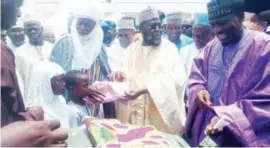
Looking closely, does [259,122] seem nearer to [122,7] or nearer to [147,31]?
[147,31]

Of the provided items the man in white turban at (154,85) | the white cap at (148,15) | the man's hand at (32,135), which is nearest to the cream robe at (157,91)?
the man in white turban at (154,85)

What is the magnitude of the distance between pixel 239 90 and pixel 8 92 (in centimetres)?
158

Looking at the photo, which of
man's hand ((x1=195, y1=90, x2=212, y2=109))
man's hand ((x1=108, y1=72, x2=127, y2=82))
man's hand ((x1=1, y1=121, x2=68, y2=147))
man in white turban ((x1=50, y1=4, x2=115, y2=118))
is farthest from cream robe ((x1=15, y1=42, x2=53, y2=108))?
man's hand ((x1=1, y1=121, x2=68, y2=147))

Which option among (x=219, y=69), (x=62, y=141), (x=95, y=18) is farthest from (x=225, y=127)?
(x=95, y=18)

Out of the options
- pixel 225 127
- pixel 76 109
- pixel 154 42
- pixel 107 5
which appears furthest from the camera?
pixel 107 5

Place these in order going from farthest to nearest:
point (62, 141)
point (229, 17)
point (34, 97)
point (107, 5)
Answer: point (107, 5), point (34, 97), point (229, 17), point (62, 141)

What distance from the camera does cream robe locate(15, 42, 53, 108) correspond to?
153 inches

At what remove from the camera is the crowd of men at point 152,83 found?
1.76 meters

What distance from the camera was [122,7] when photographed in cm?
1052

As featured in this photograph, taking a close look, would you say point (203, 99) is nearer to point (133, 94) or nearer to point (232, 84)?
point (232, 84)

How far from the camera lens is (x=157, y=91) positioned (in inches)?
151

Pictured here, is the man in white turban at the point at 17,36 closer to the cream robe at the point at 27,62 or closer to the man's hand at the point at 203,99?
the cream robe at the point at 27,62

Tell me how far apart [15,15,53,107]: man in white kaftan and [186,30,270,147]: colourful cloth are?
5.80ft

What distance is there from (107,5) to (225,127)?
8.19 m
